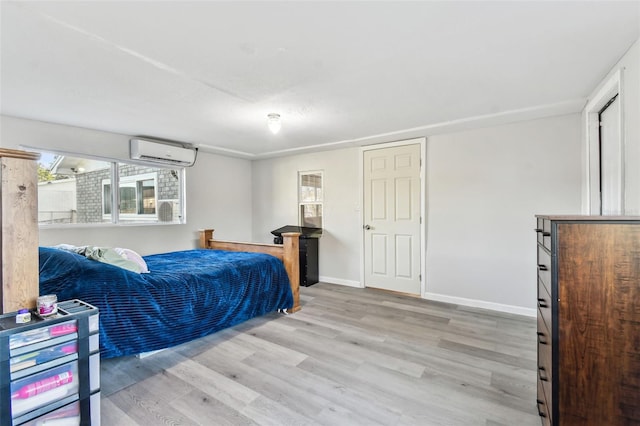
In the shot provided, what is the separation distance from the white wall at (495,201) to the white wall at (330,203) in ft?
3.78

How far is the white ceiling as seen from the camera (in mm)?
1461

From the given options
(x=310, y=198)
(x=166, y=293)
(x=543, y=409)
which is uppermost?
(x=310, y=198)

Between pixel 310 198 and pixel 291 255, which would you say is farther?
pixel 310 198

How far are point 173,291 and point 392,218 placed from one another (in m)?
2.98

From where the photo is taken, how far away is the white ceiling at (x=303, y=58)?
146cm

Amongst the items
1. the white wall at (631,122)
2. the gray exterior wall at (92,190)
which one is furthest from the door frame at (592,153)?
the gray exterior wall at (92,190)

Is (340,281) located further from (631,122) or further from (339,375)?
(631,122)

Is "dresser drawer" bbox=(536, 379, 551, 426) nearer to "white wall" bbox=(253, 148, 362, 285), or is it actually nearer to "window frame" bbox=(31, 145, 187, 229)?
"white wall" bbox=(253, 148, 362, 285)

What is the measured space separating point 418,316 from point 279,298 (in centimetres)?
160

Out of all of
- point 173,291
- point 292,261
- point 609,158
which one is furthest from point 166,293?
point 609,158

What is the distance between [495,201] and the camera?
11.4 ft

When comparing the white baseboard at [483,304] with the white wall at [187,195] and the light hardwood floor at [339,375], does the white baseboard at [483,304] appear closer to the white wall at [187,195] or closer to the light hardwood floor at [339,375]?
the light hardwood floor at [339,375]

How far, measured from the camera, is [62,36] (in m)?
1.63

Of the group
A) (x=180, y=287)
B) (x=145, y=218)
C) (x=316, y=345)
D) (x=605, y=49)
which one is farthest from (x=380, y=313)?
(x=145, y=218)
